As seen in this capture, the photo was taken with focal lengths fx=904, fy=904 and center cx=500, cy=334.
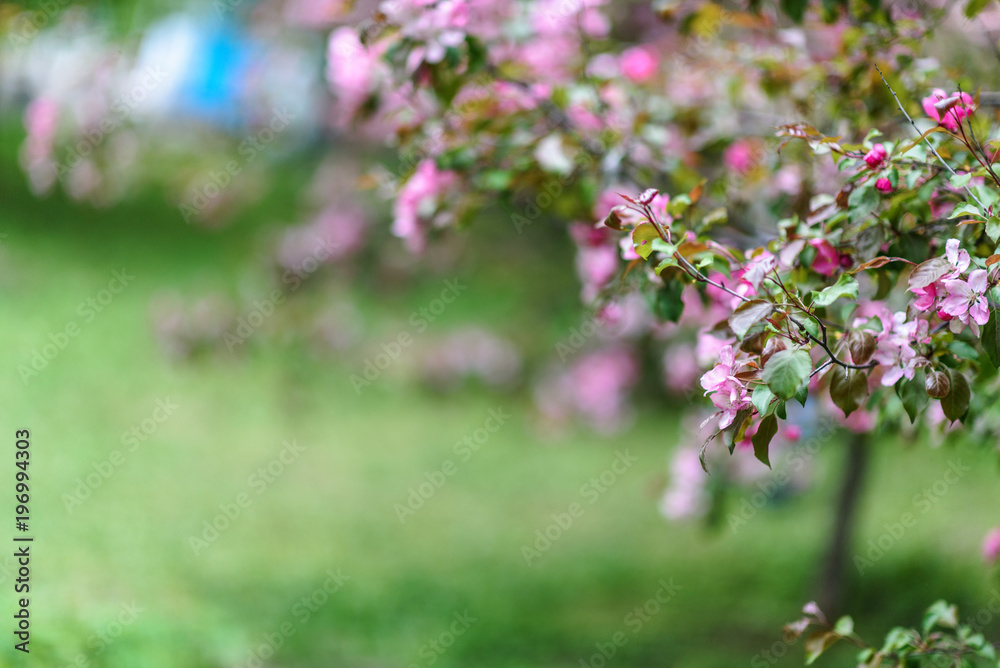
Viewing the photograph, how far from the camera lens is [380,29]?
2.06 m

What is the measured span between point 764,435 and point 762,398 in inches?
3.3

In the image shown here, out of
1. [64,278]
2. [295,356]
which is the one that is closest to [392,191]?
[295,356]

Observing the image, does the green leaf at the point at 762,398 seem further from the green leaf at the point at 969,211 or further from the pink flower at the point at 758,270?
the green leaf at the point at 969,211

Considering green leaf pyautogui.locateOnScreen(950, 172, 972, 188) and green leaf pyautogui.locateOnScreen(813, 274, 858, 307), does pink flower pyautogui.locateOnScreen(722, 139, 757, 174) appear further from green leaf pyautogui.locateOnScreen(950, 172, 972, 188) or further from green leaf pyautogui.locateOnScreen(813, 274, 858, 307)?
green leaf pyautogui.locateOnScreen(813, 274, 858, 307)

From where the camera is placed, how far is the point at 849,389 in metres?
1.43

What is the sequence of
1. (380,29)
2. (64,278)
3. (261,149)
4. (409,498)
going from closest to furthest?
1. (380,29)
2. (409,498)
3. (64,278)
4. (261,149)

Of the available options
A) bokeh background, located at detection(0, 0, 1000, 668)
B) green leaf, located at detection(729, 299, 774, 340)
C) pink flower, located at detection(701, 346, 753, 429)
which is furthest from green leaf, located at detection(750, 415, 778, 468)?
bokeh background, located at detection(0, 0, 1000, 668)

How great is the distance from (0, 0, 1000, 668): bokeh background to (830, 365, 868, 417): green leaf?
0.67 m

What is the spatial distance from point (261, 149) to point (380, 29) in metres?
5.92

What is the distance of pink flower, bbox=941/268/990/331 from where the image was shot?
1321 millimetres

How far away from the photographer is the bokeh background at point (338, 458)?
3150mm

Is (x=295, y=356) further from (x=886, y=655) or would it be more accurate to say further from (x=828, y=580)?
(x=886, y=655)

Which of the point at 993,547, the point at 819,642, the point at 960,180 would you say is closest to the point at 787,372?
the point at 960,180

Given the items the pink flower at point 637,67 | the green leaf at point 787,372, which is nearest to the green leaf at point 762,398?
the green leaf at point 787,372
